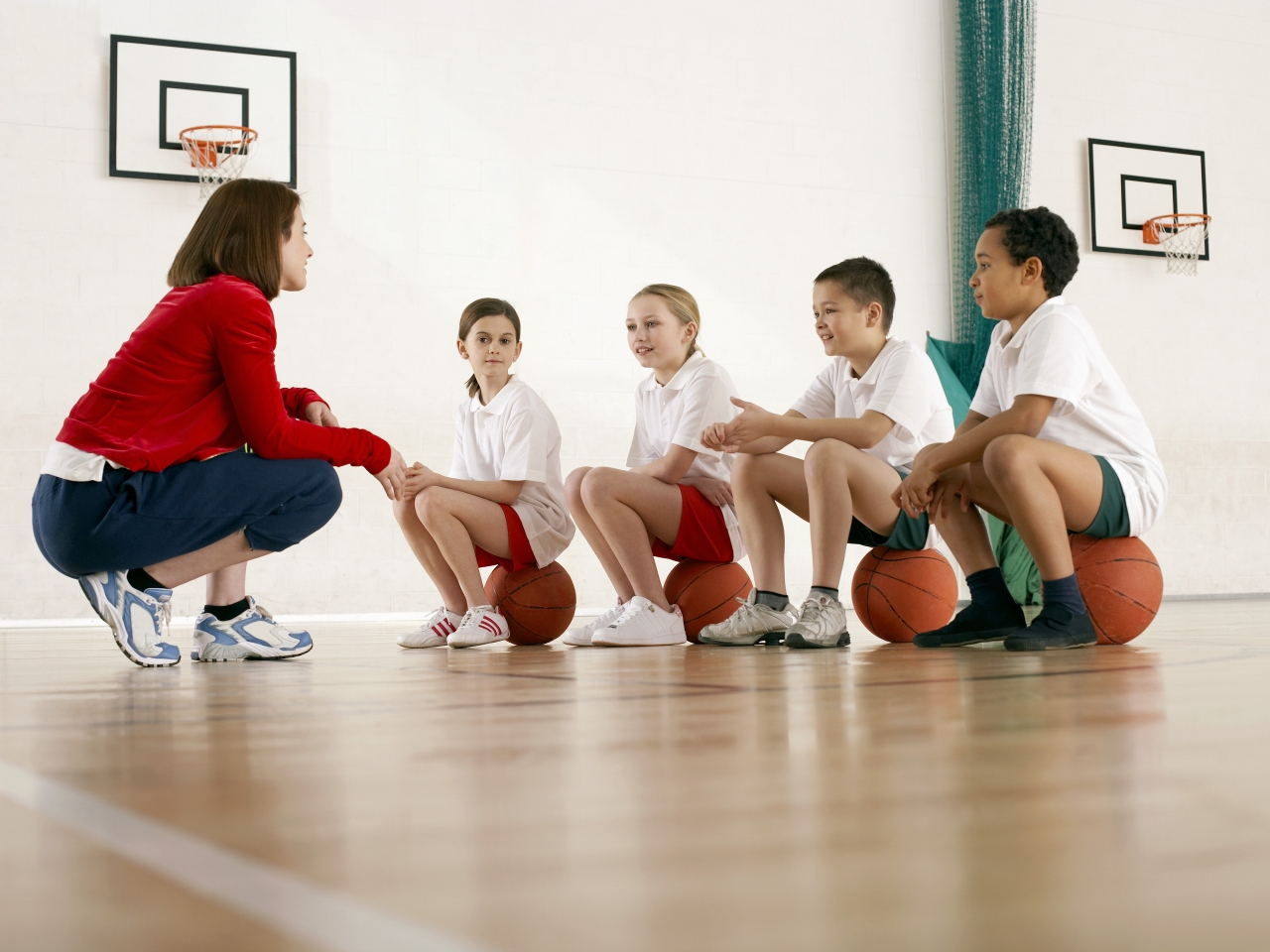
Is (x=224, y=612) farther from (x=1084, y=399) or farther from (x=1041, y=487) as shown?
(x=1084, y=399)

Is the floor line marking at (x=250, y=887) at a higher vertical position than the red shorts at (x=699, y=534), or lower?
lower

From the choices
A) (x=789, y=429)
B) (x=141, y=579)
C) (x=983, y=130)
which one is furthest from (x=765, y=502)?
(x=983, y=130)

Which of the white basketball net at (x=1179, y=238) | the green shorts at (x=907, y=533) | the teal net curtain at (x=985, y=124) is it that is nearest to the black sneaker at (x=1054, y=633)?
the green shorts at (x=907, y=533)

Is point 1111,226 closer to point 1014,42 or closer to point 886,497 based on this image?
point 1014,42

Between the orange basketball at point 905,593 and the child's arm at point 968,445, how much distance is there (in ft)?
0.97

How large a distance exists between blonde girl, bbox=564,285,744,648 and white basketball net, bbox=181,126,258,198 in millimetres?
2808

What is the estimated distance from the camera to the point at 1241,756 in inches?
25.8

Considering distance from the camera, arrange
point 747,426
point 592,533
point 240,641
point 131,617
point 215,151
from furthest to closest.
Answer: point 215,151, point 592,533, point 747,426, point 240,641, point 131,617

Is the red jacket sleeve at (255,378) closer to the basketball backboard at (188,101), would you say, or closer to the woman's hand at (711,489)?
the woman's hand at (711,489)

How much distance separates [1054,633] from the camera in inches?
74.9

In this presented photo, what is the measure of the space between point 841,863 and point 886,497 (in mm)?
2044

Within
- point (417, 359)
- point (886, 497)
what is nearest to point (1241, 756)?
point (886, 497)

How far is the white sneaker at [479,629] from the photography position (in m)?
2.56

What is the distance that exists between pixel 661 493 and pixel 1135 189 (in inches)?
196
